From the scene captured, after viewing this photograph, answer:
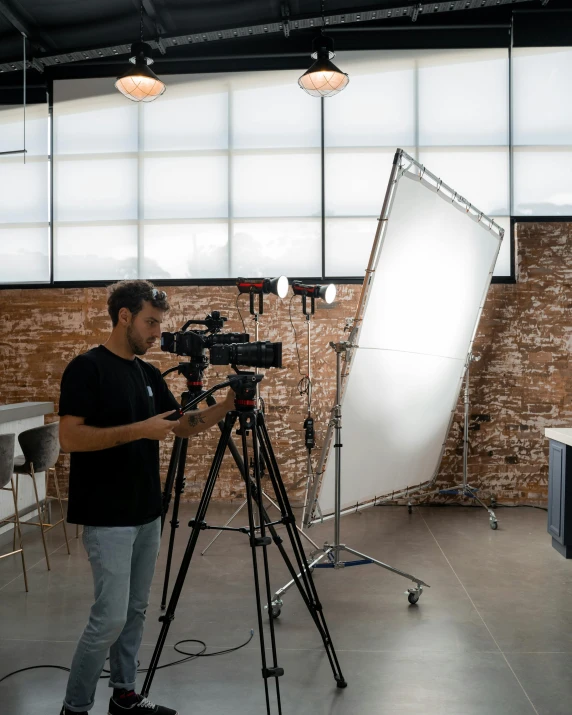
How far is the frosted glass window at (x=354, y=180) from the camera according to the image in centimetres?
544

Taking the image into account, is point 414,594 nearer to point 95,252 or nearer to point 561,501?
point 561,501

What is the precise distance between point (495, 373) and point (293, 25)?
130 inches

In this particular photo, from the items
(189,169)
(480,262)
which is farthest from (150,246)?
(480,262)

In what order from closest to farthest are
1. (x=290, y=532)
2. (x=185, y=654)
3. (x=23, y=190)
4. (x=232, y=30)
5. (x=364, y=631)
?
Answer: 1. (x=290, y=532)
2. (x=185, y=654)
3. (x=364, y=631)
4. (x=232, y=30)
5. (x=23, y=190)

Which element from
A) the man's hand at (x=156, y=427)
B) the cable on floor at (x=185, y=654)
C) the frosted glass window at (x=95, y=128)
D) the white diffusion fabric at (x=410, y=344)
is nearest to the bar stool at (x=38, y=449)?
the cable on floor at (x=185, y=654)

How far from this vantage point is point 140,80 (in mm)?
4379

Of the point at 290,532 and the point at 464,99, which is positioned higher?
the point at 464,99

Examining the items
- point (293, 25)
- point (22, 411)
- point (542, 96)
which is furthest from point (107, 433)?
point (542, 96)

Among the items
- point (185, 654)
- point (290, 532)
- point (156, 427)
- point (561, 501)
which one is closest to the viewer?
point (156, 427)

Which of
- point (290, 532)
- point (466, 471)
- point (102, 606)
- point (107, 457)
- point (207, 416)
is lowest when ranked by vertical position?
point (466, 471)

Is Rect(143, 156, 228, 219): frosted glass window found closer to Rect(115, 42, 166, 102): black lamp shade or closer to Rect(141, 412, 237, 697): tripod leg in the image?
Rect(115, 42, 166, 102): black lamp shade

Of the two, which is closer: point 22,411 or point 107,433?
point 107,433

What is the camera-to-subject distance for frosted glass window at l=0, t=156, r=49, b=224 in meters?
5.67

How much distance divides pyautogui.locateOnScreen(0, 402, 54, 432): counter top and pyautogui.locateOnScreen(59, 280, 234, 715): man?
250 cm
